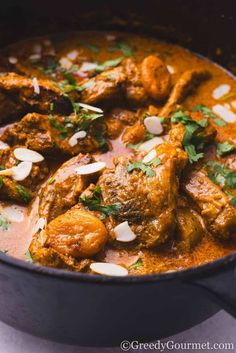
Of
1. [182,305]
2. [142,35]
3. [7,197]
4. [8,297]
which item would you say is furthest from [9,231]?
[142,35]

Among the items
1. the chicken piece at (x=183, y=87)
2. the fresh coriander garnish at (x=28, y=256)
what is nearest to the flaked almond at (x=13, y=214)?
the fresh coriander garnish at (x=28, y=256)

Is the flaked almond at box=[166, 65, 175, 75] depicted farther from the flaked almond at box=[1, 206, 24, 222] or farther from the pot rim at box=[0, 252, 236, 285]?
the pot rim at box=[0, 252, 236, 285]

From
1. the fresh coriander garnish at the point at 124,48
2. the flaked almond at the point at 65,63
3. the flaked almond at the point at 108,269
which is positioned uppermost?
the fresh coriander garnish at the point at 124,48

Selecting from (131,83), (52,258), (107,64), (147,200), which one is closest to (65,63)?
(107,64)

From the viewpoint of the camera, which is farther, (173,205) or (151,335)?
(173,205)

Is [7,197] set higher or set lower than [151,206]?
lower

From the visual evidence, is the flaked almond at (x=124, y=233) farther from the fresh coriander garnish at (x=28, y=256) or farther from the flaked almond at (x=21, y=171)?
the flaked almond at (x=21, y=171)

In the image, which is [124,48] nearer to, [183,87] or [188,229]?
[183,87]

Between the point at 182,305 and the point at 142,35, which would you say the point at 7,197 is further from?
the point at 142,35
